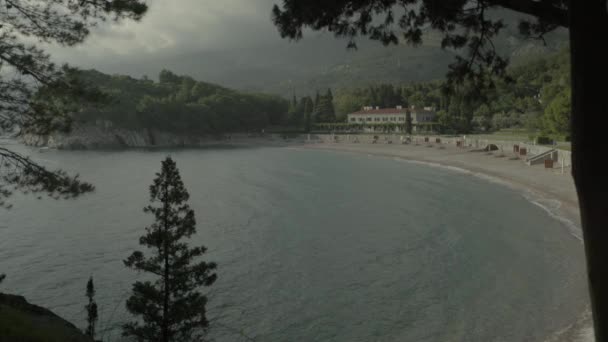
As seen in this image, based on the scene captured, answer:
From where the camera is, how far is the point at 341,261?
19156mm

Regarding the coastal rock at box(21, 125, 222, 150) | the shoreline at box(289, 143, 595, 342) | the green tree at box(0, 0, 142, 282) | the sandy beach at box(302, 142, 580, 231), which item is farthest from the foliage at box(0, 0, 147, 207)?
the coastal rock at box(21, 125, 222, 150)

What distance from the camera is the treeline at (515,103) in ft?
182

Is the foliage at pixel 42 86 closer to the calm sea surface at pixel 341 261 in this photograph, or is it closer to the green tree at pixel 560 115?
the calm sea surface at pixel 341 261

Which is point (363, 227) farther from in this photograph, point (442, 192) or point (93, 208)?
point (93, 208)

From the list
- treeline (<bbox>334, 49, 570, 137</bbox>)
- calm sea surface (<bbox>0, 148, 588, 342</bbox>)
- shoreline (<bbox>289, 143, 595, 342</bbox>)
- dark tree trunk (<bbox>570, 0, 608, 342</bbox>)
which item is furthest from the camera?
treeline (<bbox>334, 49, 570, 137</bbox>)

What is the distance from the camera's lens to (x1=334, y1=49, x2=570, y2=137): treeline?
2179 inches

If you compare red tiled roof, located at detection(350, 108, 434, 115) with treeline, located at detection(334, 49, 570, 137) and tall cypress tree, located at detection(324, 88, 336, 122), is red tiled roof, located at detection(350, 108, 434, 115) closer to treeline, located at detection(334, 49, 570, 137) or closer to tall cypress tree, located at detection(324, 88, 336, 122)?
treeline, located at detection(334, 49, 570, 137)

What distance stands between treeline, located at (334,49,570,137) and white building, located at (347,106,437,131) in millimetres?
4706

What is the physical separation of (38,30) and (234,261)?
1257 centimetres

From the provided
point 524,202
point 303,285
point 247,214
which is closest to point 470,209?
point 524,202

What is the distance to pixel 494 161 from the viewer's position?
161 ft

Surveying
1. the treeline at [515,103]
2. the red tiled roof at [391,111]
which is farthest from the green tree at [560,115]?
the red tiled roof at [391,111]

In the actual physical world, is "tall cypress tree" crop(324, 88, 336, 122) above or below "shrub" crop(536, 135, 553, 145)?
above

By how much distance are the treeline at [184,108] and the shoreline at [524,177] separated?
48.0 metres
